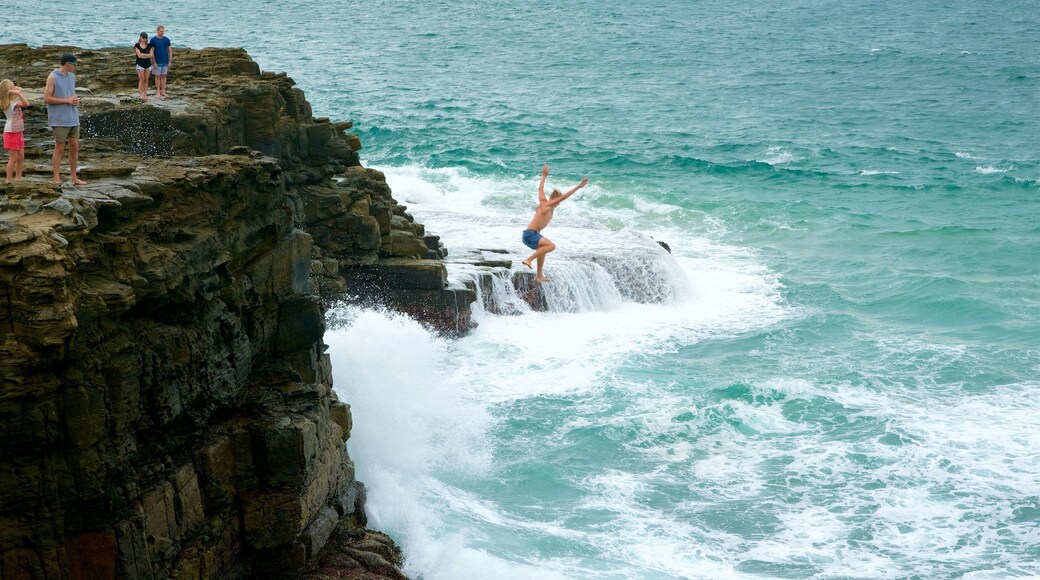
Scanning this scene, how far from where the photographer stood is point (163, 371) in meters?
11.6

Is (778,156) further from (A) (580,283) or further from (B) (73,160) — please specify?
(B) (73,160)

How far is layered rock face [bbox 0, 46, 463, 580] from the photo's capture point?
32.5 ft

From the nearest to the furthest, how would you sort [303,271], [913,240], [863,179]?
1. [303,271]
2. [913,240]
3. [863,179]

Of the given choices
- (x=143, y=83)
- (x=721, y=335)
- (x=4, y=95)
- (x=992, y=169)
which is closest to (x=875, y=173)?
(x=992, y=169)

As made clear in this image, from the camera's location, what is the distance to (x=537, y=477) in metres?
18.5

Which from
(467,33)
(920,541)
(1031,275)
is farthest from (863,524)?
(467,33)

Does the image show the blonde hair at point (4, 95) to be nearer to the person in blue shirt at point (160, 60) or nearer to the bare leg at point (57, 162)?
the bare leg at point (57, 162)

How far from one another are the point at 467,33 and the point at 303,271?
64672 mm

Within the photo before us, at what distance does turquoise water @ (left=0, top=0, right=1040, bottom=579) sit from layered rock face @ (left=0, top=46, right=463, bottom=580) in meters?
3.07

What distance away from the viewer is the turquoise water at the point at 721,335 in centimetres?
1688

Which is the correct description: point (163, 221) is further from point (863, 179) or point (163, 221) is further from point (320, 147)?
point (863, 179)

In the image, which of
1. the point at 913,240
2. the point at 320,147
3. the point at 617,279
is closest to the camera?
the point at 320,147

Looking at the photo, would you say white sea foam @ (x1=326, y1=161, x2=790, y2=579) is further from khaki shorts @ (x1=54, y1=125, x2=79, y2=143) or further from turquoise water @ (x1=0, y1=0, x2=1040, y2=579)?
khaki shorts @ (x1=54, y1=125, x2=79, y2=143)

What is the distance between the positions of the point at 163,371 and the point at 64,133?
3.14 meters
